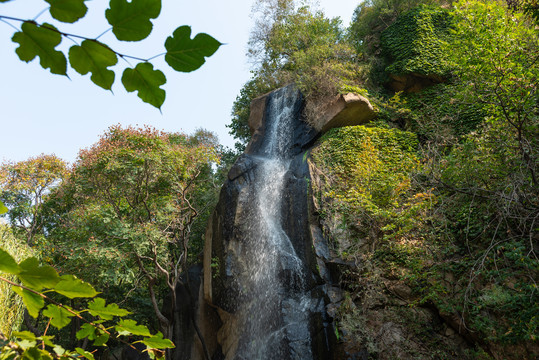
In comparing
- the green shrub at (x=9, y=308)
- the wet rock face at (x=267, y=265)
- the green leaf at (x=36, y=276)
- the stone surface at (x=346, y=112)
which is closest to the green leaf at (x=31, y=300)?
the green leaf at (x=36, y=276)

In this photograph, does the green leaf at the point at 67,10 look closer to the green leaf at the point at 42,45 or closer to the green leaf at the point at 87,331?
the green leaf at the point at 42,45

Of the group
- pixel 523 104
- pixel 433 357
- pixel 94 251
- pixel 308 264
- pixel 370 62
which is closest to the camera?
pixel 523 104

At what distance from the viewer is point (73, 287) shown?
28.9 inches

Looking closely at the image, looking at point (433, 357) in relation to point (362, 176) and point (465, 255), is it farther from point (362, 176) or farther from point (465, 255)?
point (362, 176)

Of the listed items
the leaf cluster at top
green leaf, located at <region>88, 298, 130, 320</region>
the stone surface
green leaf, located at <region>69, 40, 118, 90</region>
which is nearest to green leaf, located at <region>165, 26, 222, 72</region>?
the leaf cluster at top

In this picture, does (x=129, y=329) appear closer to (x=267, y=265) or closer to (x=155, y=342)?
(x=155, y=342)

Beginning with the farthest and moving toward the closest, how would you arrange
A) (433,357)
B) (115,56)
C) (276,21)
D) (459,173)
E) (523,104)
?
(276,21), (459,173), (433,357), (523,104), (115,56)

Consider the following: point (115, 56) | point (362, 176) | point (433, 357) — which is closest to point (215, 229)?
point (362, 176)

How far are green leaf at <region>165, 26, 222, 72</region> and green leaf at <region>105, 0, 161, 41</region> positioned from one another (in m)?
0.06

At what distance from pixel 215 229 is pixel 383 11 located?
Answer: 11.0 m

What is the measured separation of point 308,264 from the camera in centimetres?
862

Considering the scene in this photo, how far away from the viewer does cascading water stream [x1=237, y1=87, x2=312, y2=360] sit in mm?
7759

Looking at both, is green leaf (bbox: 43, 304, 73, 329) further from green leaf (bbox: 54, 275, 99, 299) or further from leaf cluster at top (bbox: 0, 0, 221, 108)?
leaf cluster at top (bbox: 0, 0, 221, 108)

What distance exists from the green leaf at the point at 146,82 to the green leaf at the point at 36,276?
393mm
